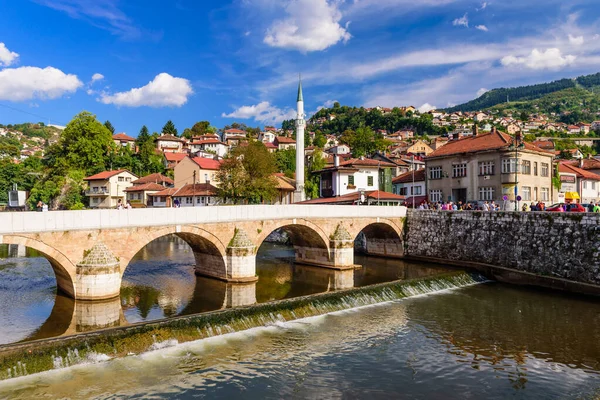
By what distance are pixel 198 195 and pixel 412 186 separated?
961 inches

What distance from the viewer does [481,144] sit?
37.1 m

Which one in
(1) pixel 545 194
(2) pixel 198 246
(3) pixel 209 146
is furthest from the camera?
(3) pixel 209 146

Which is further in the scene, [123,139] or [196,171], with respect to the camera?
[123,139]

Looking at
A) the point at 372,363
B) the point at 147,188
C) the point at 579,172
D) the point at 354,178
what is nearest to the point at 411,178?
the point at 354,178

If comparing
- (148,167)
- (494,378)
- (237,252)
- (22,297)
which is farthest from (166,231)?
(148,167)

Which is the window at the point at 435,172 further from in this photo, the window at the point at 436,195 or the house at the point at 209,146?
the house at the point at 209,146

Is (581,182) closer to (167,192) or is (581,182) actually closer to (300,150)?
(300,150)

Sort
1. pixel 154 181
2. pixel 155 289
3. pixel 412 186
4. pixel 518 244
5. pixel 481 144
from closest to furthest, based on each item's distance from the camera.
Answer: pixel 155 289, pixel 518 244, pixel 481 144, pixel 412 186, pixel 154 181

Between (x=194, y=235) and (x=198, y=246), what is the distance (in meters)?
2.35

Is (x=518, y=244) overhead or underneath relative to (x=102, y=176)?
underneath

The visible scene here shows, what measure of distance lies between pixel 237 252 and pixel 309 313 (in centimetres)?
615

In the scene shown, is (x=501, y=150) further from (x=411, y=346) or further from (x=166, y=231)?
(x=166, y=231)

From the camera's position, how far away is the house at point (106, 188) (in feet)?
198

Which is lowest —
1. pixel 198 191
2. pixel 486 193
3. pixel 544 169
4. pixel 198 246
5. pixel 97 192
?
pixel 198 246
